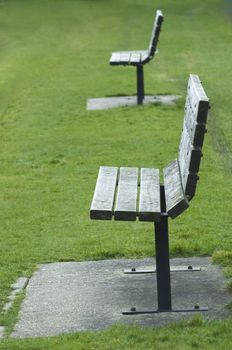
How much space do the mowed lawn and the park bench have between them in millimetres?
516

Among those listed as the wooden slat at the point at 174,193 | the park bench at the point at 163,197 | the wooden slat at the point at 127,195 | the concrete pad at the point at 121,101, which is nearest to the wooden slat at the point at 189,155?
the park bench at the point at 163,197

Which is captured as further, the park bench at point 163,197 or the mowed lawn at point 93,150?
the mowed lawn at point 93,150

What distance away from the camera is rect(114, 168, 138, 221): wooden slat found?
20.8 ft

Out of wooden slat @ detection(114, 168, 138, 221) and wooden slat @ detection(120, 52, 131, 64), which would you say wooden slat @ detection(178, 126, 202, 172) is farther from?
wooden slat @ detection(120, 52, 131, 64)

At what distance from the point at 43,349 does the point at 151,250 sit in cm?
227

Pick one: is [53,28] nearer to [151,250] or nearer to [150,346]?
[151,250]

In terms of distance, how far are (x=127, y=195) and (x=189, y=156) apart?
555 mm

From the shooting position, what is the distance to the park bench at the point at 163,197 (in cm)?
624

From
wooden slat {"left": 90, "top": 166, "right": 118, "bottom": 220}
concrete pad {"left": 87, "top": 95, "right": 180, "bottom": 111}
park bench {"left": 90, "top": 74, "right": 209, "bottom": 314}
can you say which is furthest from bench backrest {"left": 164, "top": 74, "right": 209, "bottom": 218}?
concrete pad {"left": 87, "top": 95, "right": 180, "bottom": 111}

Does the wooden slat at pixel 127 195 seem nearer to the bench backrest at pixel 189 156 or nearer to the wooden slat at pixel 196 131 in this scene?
the bench backrest at pixel 189 156

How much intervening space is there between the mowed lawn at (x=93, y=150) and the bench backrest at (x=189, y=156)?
0.68m

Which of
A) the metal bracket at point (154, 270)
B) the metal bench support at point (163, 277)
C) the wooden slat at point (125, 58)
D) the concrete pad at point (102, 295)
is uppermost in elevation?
the metal bench support at point (163, 277)

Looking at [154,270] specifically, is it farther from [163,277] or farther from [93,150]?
[93,150]

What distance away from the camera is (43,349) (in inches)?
228
